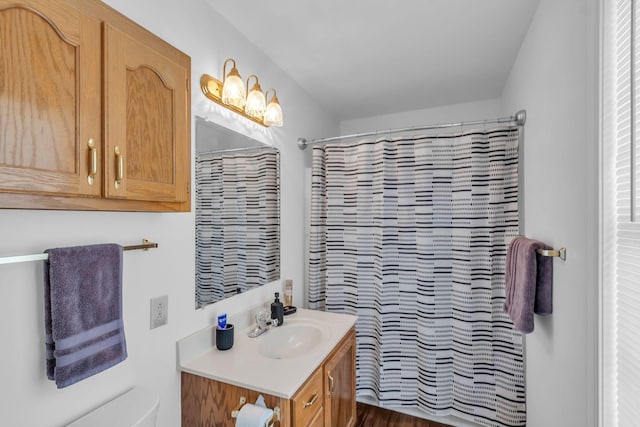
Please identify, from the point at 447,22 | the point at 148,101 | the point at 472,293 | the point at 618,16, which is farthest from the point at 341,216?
the point at 618,16

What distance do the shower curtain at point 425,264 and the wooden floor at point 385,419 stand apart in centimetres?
11

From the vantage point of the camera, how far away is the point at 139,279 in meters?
1.09

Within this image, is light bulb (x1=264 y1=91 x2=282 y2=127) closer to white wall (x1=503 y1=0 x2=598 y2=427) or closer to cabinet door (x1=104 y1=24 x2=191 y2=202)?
cabinet door (x1=104 y1=24 x2=191 y2=202)

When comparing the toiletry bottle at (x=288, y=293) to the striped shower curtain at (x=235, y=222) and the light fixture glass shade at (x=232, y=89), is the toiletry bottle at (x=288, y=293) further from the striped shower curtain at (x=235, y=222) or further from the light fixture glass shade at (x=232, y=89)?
the light fixture glass shade at (x=232, y=89)

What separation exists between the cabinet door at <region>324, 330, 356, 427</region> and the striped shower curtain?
2.07 feet

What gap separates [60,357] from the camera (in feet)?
2.52

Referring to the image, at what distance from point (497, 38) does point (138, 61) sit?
184 centimetres

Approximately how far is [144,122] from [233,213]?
0.73 metres

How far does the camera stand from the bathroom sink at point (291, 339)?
1590 mm

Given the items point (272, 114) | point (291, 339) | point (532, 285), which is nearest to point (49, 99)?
point (272, 114)

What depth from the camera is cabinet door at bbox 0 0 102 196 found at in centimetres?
63

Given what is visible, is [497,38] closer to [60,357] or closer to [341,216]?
[341,216]

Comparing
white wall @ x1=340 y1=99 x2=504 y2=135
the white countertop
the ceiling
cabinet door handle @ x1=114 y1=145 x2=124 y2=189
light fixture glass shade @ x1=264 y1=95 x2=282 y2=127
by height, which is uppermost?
the ceiling

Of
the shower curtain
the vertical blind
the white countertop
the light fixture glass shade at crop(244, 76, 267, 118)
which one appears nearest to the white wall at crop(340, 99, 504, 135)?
the shower curtain
